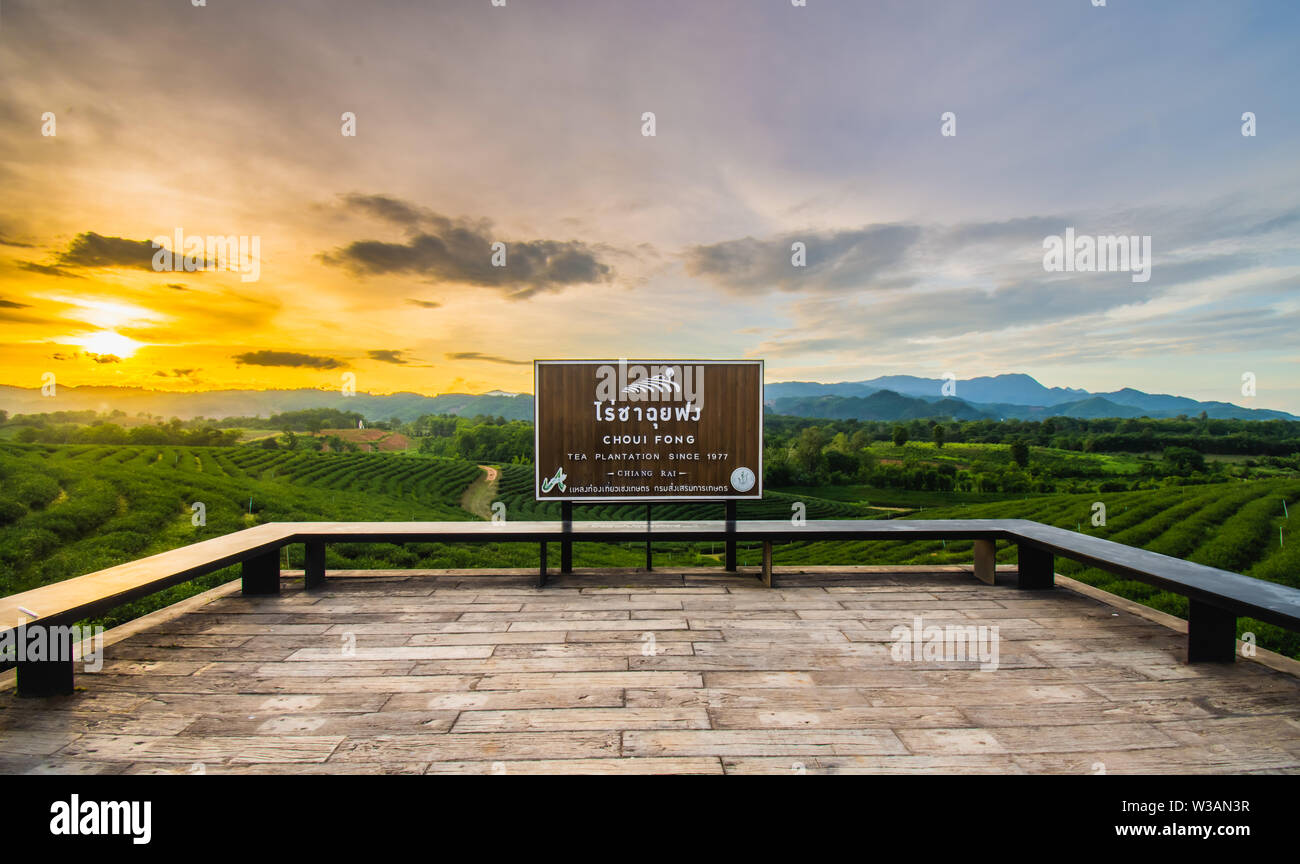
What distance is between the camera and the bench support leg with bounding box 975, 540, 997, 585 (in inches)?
190

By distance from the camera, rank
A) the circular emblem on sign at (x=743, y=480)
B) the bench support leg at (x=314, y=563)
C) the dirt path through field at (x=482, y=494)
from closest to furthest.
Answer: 1. the bench support leg at (x=314, y=563)
2. the circular emblem on sign at (x=743, y=480)
3. the dirt path through field at (x=482, y=494)

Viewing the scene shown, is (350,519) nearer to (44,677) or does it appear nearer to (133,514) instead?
(133,514)

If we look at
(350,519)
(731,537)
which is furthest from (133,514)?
(731,537)

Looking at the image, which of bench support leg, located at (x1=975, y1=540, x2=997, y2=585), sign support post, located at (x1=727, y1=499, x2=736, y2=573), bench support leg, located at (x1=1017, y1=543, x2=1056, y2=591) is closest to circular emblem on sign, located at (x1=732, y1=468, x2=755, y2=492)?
sign support post, located at (x1=727, y1=499, x2=736, y2=573)

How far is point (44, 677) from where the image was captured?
2789mm

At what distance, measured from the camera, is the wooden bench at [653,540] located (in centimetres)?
279

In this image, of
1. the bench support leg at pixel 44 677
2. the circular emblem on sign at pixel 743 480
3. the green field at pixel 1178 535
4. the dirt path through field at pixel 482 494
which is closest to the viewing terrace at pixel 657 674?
the bench support leg at pixel 44 677

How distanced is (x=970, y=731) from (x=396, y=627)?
3506 millimetres

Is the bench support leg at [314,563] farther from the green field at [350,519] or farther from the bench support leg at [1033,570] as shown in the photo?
the bench support leg at [1033,570]

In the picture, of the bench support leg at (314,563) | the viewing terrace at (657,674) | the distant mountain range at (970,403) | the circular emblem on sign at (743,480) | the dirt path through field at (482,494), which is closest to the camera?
the viewing terrace at (657,674)

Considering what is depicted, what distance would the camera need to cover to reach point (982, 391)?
163625 mm

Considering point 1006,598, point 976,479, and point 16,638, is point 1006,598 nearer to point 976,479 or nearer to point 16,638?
point 16,638
